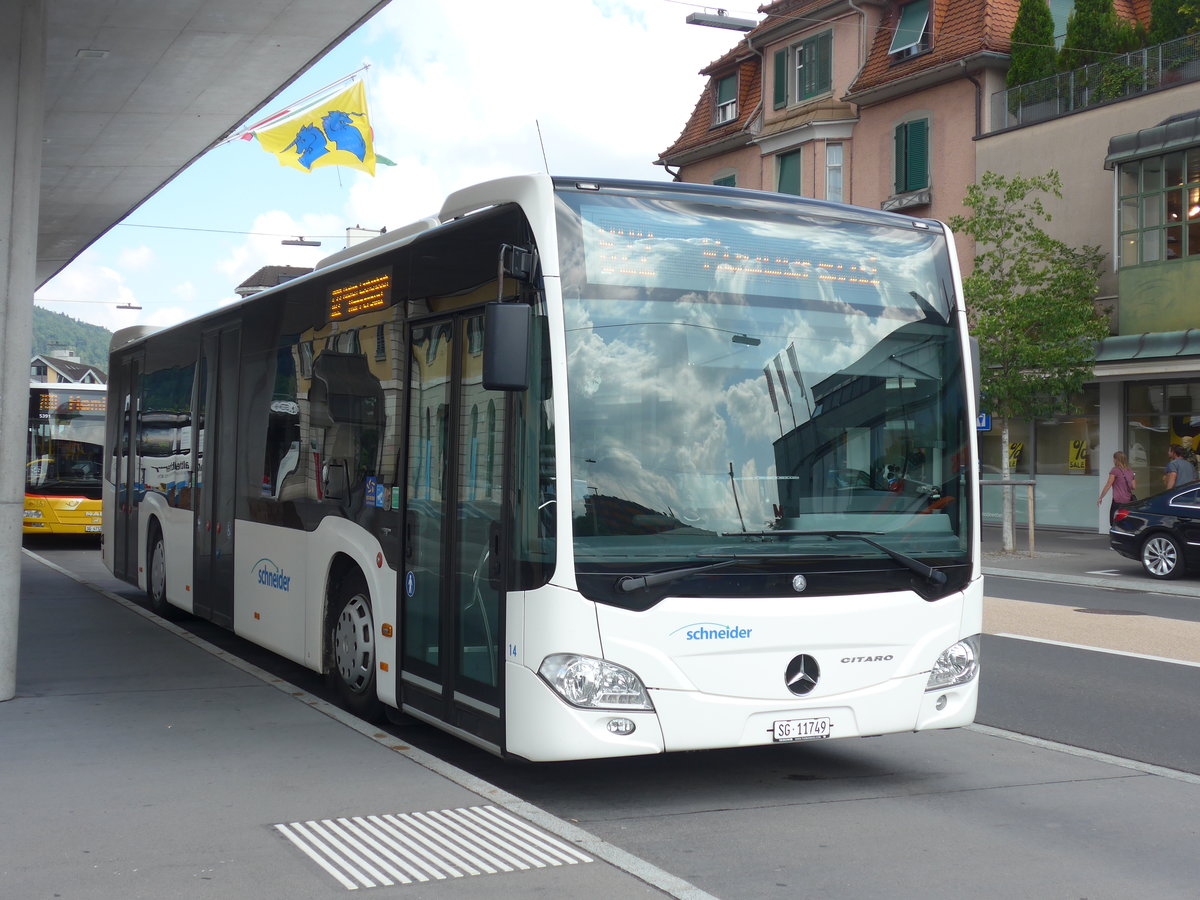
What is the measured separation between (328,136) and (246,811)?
1482cm

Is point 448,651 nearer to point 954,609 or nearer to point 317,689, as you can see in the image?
point 954,609

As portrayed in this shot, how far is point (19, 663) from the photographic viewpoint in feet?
35.2

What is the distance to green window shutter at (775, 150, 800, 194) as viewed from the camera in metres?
38.4

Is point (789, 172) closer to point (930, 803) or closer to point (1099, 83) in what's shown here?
point (1099, 83)

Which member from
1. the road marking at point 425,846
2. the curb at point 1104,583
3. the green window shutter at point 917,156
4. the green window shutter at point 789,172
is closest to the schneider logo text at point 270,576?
the road marking at point 425,846

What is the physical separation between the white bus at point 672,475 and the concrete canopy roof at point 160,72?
5651mm

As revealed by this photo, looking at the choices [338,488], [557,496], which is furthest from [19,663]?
[557,496]

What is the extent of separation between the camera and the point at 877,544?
6.73 meters

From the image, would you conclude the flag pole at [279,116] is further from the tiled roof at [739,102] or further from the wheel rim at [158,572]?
the tiled roof at [739,102]

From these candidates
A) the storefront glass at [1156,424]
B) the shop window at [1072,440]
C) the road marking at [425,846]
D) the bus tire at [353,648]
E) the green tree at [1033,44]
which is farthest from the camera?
the green tree at [1033,44]

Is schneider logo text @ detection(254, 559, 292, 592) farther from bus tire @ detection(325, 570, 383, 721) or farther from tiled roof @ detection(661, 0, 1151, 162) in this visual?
tiled roof @ detection(661, 0, 1151, 162)

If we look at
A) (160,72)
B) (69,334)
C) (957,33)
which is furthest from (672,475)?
(69,334)

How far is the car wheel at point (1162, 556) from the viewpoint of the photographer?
19922 mm

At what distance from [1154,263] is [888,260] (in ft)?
71.0
